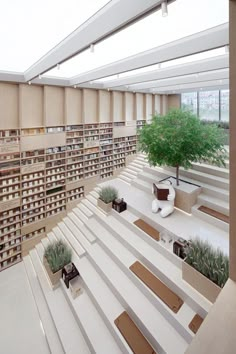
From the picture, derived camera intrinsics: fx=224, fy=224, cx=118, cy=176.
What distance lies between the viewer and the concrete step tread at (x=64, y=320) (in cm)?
345

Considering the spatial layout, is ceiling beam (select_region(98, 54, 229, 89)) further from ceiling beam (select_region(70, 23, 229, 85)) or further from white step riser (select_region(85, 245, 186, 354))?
white step riser (select_region(85, 245, 186, 354))

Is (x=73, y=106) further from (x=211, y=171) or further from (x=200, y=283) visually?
(x=200, y=283)

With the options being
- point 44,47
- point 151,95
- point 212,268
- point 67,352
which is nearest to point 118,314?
point 67,352

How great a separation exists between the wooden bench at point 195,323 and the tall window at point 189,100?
33.2 feet

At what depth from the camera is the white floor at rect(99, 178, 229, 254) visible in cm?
416

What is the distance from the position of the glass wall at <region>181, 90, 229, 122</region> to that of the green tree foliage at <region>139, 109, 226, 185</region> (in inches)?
241

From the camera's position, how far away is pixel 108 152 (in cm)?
902

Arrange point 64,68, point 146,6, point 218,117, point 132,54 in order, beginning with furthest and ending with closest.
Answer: point 218,117 → point 64,68 → point 132,54 → point 146,6

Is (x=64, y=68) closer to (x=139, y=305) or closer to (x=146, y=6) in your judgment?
(x=146, y=6)

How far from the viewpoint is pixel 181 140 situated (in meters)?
4.90

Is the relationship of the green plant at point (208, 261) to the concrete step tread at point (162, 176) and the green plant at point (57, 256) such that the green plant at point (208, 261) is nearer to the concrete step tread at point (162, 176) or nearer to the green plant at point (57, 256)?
the concrete step tread at point (162, 176)

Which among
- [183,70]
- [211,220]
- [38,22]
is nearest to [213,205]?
[211,220]

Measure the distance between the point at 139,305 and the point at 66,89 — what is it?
21.1 feet

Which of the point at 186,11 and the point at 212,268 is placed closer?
the point at 186,11
